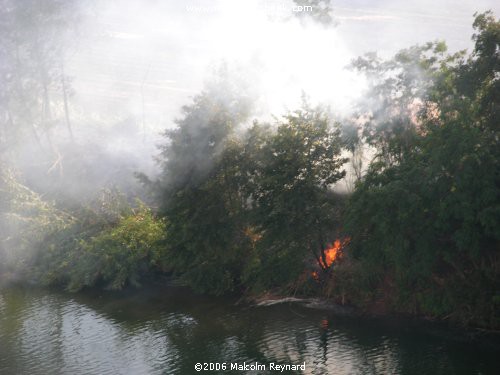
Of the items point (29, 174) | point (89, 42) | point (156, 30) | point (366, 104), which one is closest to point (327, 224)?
point (366, 104)

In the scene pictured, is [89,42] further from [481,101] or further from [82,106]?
[481,101]

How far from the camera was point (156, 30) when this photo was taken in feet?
254

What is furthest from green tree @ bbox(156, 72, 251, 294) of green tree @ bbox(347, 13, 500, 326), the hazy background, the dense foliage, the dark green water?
green tree @ bbox(347, 13, 500, 326)

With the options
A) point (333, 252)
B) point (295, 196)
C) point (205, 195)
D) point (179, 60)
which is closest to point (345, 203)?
point (295, 196)

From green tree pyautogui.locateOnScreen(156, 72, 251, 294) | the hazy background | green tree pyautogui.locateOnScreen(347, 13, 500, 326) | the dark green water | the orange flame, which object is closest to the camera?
green tree pyautogui.locateOnScreen(347, 13, 500, 326)

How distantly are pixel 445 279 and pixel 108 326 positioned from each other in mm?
16944

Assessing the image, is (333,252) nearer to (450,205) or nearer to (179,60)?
(450,205)

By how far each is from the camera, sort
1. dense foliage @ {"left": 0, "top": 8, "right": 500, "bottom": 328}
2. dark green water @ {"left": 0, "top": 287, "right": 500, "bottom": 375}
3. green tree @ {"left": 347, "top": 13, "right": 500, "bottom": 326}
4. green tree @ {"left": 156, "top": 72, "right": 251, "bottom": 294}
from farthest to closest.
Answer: green tree @ {"left": 156, "top": 72, "right": 251, "bottom": 294}
dense foliage @ {"left": 0, "top": 8, "right": 500, "bottom": 328}
dark green water @ {"left": 0, "top": 287, "right": 500, "bottom": 375}
green tree @ {"left": 347, "top": 13, "right": 500, "bottom": 326}

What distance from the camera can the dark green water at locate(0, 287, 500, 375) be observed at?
22.8m

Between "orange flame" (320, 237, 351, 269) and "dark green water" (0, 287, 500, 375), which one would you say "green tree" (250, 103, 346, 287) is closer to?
"orange flame" (320, 237, 351, 269)

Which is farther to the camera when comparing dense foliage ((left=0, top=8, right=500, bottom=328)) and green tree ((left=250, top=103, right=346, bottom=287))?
green tree ((left=250, top=103, right=346, bottom=287))

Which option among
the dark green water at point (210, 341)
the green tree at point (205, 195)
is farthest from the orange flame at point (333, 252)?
the green tree at point (205, 195)

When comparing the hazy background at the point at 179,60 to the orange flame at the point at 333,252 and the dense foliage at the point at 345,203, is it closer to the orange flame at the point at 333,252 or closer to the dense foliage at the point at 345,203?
the dense foliage at the point at 345,203

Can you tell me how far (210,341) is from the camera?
2705 cm
